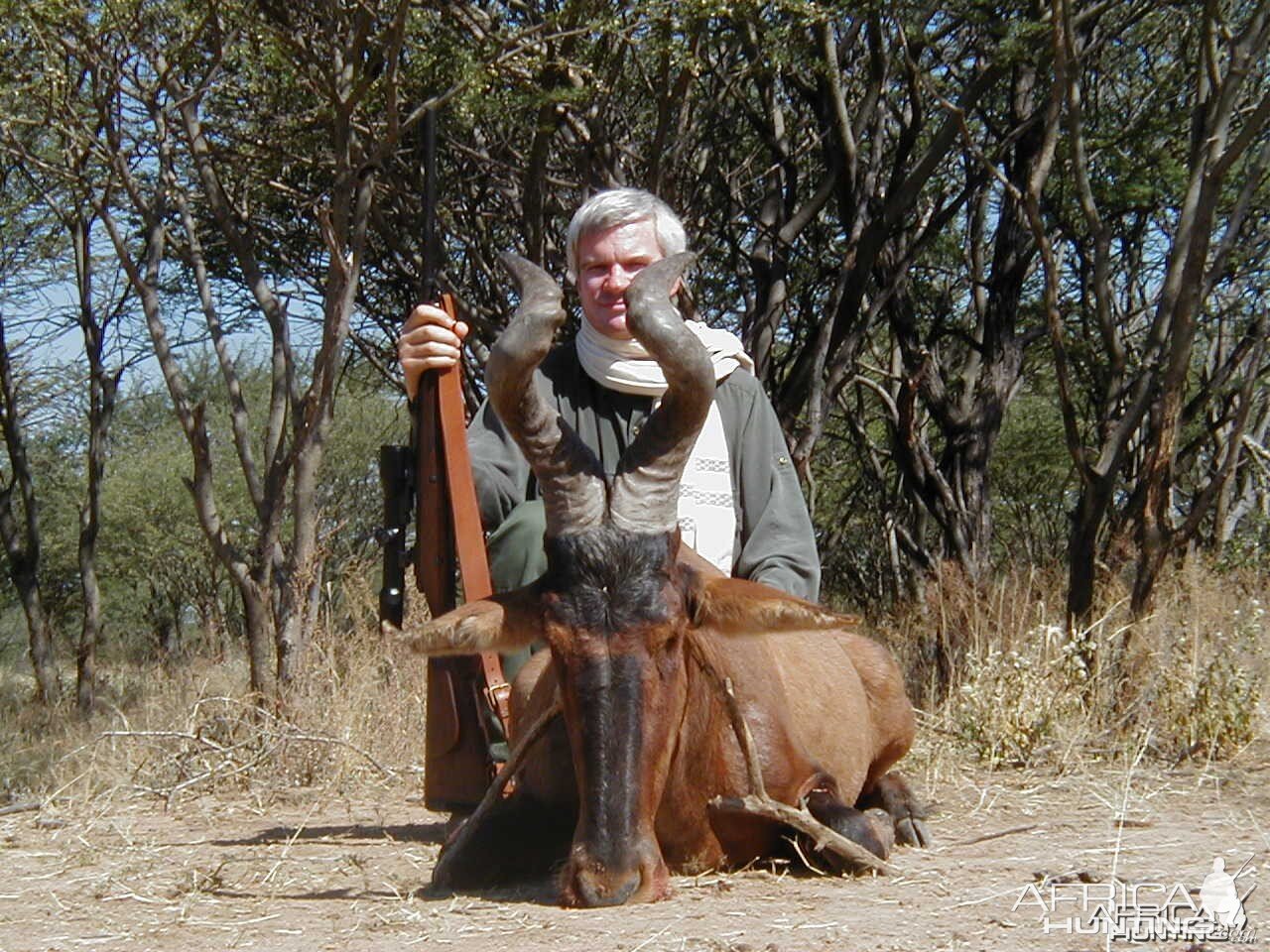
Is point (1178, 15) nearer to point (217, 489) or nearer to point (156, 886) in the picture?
point (156, 886)

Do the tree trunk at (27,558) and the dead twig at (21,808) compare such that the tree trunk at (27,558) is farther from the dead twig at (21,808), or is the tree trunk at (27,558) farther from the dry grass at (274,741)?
the dead twig at (21,808)

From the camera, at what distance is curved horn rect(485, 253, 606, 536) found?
177 inches

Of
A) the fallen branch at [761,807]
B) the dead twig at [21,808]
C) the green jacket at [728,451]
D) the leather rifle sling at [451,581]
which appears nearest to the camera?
the fallen branch at [761,807]

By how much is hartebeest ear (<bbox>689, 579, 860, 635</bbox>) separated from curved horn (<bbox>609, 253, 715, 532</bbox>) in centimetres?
23

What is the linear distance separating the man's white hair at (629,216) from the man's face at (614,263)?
0.06ft

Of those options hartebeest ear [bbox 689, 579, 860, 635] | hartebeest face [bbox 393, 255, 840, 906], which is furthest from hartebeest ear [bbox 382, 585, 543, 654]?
hartebeest ear [bbox 689, 579, 860, 635]

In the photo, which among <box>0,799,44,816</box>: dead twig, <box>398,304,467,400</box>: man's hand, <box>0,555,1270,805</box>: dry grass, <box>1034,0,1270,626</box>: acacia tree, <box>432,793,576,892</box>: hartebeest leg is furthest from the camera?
<box>1034,0,1270,626</box>: acacia tree

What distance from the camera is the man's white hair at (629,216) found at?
5.62m

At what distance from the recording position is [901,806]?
5777 millimetres

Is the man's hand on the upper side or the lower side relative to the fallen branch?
upper

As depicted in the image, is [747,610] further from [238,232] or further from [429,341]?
[238,232]

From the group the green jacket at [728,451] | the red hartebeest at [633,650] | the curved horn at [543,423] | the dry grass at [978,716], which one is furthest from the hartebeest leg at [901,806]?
the curved horn at [543,423]

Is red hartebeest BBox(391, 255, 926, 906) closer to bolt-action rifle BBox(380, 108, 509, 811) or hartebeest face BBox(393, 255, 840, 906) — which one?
hartebeest face BBox(393, 255, 840, 906)

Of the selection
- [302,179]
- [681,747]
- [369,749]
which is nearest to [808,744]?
[681,747]
